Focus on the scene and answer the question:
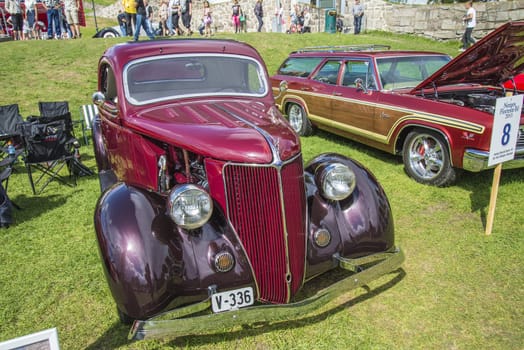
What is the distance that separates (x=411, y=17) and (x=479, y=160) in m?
18.3

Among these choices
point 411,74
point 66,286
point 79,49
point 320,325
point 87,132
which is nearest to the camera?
point 320,325

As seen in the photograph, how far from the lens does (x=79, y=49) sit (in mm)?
14016

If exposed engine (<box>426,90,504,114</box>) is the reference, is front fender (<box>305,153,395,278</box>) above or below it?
below

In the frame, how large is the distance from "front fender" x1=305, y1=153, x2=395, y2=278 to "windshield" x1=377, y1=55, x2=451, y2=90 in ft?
11.6

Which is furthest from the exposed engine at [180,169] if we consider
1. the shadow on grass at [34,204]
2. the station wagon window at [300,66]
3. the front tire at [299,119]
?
the station wagon window at [300,66]

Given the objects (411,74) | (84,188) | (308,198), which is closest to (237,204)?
(308,198)

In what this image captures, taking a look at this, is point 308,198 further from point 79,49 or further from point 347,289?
point 79,49

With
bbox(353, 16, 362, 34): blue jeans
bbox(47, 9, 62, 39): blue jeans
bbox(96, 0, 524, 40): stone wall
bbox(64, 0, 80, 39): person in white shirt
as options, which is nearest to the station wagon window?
bbox(64, 0, 80, 39): person in white shirt

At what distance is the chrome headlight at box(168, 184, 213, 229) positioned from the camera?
2.43m

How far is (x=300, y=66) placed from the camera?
8062 mm

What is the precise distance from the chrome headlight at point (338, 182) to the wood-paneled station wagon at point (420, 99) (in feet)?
5.29

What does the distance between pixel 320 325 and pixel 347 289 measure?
44cm

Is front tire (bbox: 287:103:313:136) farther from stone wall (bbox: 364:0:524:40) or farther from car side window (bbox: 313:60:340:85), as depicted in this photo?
stone wall (bbox: 364:0:524:40)

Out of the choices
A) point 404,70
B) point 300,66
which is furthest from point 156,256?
point 300,66
